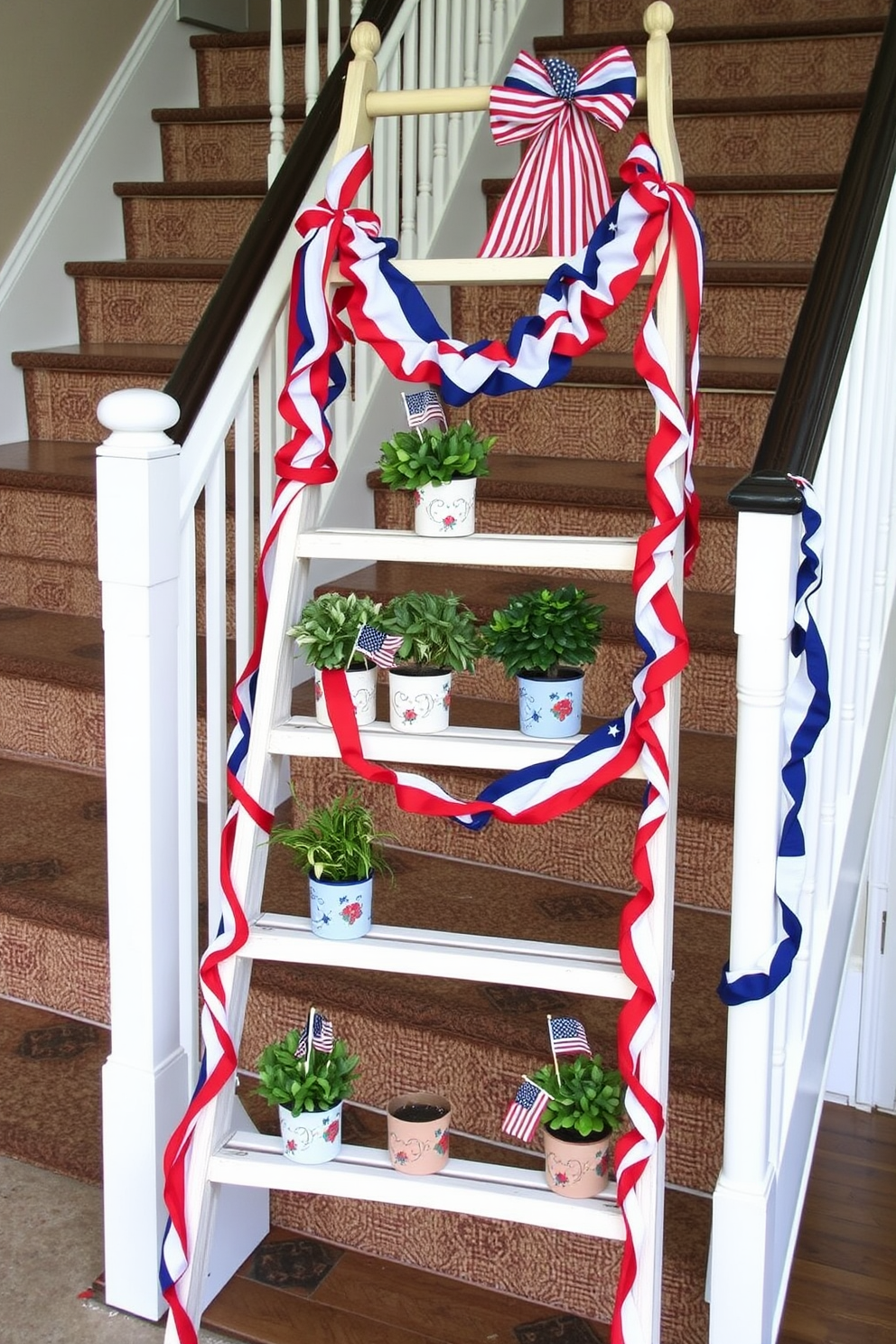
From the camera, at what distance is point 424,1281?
1.81 meters

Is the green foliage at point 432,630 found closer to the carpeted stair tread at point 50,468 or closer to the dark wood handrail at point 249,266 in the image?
the dark wood handrail at point 249,266

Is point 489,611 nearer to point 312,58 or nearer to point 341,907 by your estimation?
point 341,907

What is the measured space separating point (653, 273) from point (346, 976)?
105 cm

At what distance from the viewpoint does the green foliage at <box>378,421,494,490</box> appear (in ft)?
5.20

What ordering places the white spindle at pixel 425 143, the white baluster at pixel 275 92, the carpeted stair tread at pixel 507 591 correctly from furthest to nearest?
the white baluster at pixel 275 92 → the white spindle at pixel 425 143 → the carpeted stair tread at pixel 507 591

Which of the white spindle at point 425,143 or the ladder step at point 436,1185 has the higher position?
→ the white spindle at point 425,143

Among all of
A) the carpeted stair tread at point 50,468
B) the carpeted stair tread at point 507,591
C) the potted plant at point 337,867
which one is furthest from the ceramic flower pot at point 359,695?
the carpeted stair tread at point 50,468

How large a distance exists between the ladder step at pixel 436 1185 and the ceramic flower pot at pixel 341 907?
26 centimetres

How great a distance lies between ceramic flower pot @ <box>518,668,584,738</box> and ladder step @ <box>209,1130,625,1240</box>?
0.50 m

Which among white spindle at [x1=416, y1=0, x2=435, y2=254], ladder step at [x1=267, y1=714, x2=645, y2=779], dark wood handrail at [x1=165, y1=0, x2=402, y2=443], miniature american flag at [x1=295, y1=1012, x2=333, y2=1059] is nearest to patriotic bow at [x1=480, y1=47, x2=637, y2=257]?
dark wood handrail at [x1=165, y1=0, x2=402, y2=443]

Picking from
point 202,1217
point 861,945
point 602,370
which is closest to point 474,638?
point 202,1217

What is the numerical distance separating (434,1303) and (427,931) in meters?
0.52

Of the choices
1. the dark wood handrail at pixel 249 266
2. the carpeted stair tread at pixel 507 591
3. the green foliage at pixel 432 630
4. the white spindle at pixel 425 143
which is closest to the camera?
the green foliage at pixel 432 630

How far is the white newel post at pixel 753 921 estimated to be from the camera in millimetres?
1404
